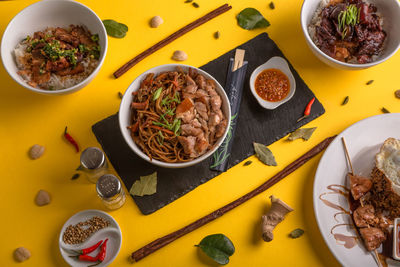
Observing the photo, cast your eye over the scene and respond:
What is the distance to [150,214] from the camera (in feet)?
10.8

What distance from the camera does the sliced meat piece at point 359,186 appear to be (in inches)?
128

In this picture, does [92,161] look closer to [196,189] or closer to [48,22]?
[196,189]

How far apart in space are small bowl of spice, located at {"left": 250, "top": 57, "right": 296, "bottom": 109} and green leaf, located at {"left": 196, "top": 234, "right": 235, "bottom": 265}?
1.24 m

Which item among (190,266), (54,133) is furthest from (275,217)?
(54,133)

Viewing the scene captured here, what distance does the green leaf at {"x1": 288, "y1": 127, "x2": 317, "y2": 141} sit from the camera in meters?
3.54

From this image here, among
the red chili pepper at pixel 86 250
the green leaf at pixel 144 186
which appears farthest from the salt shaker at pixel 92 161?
the red chili pepper at pixel 86 250

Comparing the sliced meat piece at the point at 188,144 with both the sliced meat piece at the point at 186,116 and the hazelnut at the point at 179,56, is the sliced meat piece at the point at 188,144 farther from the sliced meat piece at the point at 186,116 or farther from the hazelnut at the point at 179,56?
the hazelnut at the point at 179,56

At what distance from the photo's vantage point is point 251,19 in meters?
3.85

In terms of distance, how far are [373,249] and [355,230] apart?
0.19 meters

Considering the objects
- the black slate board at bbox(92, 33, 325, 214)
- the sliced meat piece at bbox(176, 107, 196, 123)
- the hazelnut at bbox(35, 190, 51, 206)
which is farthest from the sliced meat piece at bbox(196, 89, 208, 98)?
the hazelnut at bbox(35, 190, 51, 206)

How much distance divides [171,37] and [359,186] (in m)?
2.18

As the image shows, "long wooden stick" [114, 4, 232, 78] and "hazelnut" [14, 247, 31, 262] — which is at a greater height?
"long wooden stick" [114, 4, 232, 78]

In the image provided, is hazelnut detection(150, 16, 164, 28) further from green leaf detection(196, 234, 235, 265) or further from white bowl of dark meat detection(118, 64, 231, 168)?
green leaf detection(196, 234, 235, 265)

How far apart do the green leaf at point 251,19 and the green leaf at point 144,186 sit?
1765 millimetres
